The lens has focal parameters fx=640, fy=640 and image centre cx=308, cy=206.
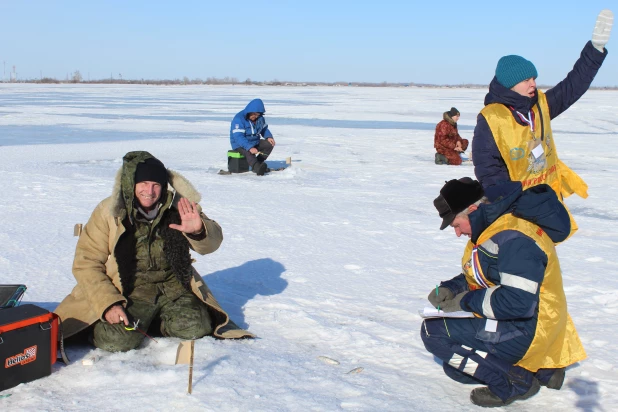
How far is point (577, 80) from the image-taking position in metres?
3.59

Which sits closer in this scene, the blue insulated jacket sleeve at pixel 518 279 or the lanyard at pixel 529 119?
the blue insulated jacket sleeve at pixel 518 279

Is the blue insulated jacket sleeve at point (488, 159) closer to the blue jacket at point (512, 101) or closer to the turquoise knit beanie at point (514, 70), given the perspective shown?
the blue jacket at point (512, 101)

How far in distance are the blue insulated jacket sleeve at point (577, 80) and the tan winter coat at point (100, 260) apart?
2025mm

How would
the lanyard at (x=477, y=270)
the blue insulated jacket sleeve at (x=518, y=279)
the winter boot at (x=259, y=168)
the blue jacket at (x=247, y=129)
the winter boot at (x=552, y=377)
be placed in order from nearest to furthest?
the blue insulated jacket sleeve at (x=518, y=279), the lanyard at (x=477, y=270), the winter boot at (x=552, y=377), the winter boot at (x=259, y=168), the blue jacket at (x=247, y=129)

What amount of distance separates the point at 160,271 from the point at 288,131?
14.3 meters

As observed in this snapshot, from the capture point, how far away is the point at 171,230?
3.36 m

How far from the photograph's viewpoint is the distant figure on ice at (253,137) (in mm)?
10023

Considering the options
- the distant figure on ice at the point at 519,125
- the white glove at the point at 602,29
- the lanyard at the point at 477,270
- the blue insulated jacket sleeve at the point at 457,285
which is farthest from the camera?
the white glove at the point at 602,29

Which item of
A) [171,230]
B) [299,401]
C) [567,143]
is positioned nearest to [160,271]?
[171,230]

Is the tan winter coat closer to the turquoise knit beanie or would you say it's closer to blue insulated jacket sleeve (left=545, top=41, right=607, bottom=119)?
the turquoise knit beanie

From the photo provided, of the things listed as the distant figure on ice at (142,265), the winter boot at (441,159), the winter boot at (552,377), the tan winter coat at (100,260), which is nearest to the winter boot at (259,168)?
the winter boot at (441,159)

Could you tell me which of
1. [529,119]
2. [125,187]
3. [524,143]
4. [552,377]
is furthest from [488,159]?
[125,187]

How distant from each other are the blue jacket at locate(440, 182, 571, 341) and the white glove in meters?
1.28

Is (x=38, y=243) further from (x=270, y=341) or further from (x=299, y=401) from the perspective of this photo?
(x=299, y=401)
